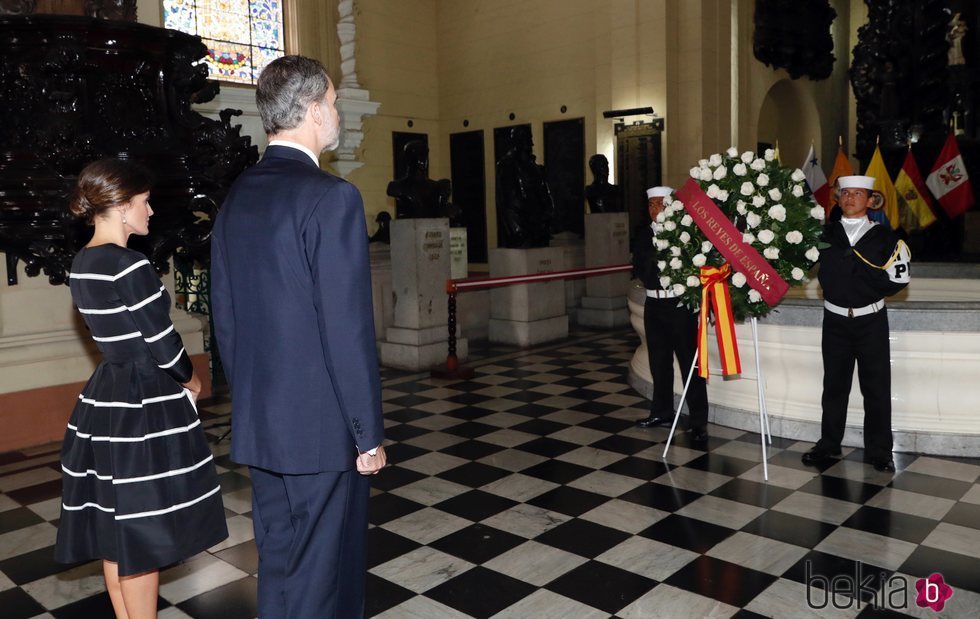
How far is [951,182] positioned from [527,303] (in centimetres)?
741

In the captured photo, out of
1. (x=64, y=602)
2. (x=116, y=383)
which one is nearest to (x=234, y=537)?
(x=64, y=602)

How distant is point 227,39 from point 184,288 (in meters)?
6.95

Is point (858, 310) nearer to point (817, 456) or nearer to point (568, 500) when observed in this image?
point (817, 456)

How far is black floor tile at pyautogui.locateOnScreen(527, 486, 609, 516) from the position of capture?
4359 millimetres

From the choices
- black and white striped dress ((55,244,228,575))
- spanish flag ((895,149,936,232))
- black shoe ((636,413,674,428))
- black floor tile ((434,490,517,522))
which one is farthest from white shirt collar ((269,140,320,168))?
spanish flag ((895,149,936,232))

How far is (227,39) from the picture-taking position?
13188mm

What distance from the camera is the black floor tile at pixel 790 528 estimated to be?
3838mm

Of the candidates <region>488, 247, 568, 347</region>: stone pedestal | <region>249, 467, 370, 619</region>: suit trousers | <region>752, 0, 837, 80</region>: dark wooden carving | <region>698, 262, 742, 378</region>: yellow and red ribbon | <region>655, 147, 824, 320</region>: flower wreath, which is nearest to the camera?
<region>249, 467, 370, 619</region>: suit trousers

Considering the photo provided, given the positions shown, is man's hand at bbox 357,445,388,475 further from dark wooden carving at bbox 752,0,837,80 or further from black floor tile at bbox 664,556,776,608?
dark wooden carving at bbox 752,0,837,80

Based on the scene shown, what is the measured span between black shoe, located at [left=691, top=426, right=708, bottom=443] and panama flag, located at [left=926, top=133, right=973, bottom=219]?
9.07 meters

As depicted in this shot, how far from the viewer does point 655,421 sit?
597 centimetres

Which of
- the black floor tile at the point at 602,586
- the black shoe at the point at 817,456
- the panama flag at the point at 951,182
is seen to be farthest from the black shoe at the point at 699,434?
the panama flag at the point at 951,182

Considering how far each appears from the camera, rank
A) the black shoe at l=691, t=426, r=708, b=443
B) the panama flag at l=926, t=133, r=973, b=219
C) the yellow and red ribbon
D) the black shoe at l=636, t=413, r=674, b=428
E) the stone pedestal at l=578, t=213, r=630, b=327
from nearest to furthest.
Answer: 1. the yellow and red ribbon
2. the black shoe at l=691, t=426, r=708, b=443
3. the black shoe at l=636, t=413, r=674, b=428
4. the stone pedestal at l=578, t=213, r=630, b=327
5. the panama flag at l=926, t=133, r=973, b=219

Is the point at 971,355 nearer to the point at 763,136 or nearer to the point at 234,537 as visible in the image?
the point at 234,537
